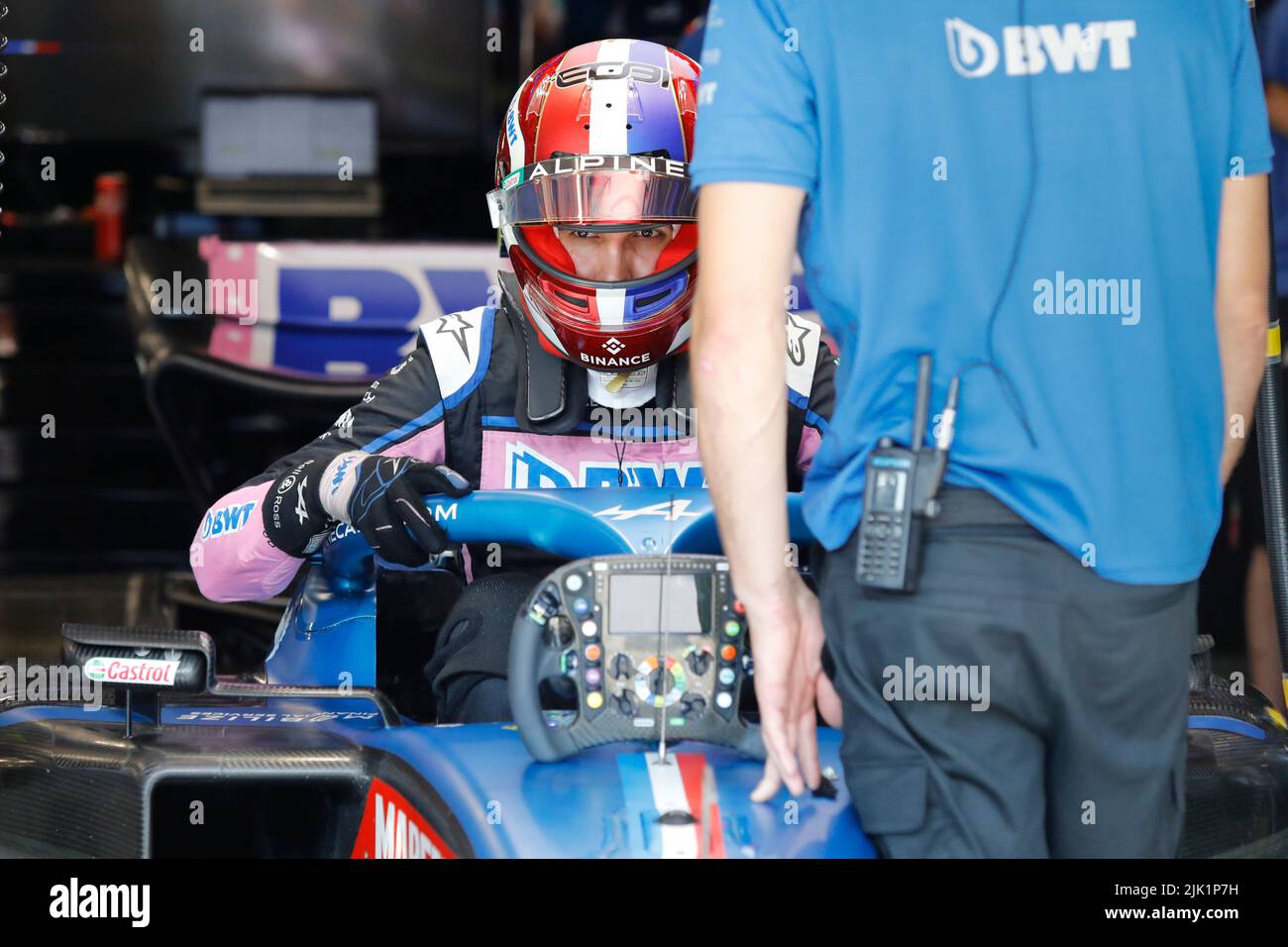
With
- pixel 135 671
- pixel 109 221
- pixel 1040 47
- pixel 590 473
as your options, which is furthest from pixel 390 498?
pixel 109 221

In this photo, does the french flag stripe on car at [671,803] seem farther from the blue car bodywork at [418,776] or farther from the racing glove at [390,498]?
the racing glove at [390,498]

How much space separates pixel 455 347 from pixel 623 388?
285 mm

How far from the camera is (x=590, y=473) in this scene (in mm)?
2531

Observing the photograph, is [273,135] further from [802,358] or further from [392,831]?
[392,831]

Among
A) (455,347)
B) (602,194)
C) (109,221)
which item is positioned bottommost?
(455,347)

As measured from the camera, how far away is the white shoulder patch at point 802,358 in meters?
2.58

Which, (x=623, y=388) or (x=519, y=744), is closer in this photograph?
(x=519, y=744)

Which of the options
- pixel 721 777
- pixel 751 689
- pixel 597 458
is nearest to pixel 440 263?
pixel 597 458

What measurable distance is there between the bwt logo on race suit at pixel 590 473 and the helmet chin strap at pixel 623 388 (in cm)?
10

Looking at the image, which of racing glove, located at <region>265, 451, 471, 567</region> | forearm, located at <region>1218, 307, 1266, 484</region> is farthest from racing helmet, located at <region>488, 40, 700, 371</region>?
forearm, located at <region>1218, 307, 1266, 484</region>

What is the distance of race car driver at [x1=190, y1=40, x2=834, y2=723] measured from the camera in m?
2.13

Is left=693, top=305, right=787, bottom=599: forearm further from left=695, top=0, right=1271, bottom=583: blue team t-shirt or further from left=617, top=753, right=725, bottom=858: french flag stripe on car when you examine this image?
left=617, top=753, right=725, bottom=858: french flag stripe on car

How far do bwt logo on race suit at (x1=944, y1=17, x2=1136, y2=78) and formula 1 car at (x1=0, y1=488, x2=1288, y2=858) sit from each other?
557mm
